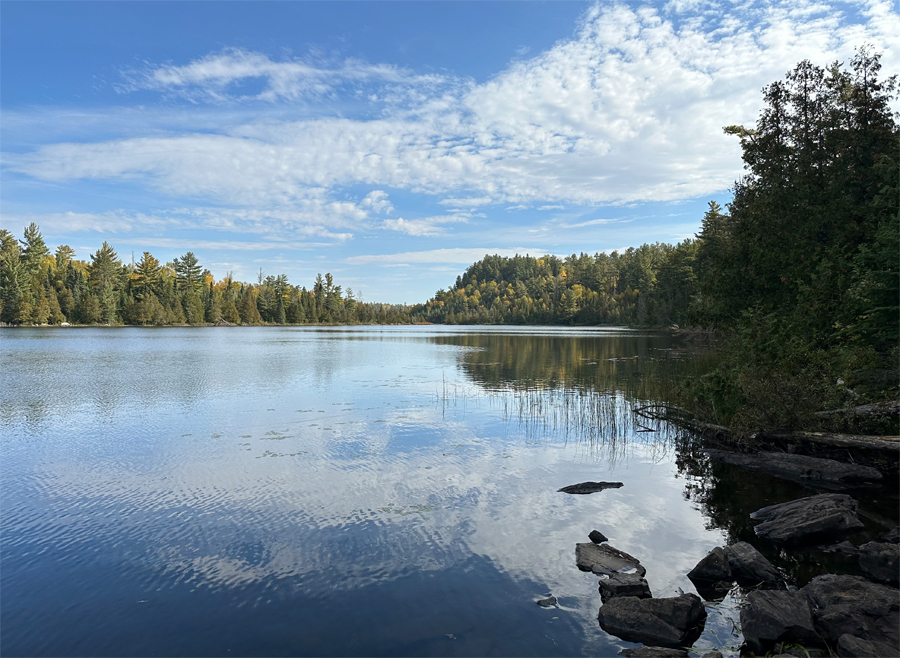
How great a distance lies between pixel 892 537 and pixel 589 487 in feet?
16.7

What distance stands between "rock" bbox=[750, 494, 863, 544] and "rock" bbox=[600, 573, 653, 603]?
10.5ft

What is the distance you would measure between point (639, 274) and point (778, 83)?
425ft

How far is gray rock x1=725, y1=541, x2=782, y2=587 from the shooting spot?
7.16 metres

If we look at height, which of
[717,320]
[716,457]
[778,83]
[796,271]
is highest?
[778,83]

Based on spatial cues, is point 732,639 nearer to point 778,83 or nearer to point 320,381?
point 778,83

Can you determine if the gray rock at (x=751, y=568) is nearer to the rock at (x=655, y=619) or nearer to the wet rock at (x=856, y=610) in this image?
the wet rock at (x=856, y=610)

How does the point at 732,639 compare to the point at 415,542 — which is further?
the point at 415,542

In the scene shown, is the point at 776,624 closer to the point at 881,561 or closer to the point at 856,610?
the point at 856,610

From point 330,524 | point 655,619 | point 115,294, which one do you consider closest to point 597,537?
point 655,619

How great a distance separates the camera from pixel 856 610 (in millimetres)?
5777

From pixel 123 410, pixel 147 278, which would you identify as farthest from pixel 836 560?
pixel 147 278

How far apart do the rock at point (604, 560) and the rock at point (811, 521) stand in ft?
8.74

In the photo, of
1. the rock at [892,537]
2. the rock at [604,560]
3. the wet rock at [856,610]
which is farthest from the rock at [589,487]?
the wet rock at [856,610]

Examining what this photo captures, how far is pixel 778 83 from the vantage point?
67.0 ft
